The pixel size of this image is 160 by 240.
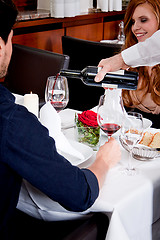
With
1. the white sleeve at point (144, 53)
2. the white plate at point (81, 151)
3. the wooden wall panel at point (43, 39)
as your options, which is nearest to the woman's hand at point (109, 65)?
the white sleeve at point (144, 53)

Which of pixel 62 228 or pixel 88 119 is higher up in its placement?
pixel 88 119

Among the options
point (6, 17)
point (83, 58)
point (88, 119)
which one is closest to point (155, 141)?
point (88, 119)

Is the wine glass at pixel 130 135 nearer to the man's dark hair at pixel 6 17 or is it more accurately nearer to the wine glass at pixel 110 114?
the wine glass at pixel 110 114

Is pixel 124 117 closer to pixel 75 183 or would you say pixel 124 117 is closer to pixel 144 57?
pixel 75 183

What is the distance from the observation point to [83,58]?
114 inches

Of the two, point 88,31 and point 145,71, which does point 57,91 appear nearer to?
point 145,71

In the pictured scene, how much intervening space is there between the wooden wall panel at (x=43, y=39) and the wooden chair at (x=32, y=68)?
2.72ft

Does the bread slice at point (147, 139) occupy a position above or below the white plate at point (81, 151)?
above

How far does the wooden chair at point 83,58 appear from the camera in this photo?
2717 millimetres

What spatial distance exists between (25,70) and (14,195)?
1630 millimetres

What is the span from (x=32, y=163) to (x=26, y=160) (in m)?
0.02

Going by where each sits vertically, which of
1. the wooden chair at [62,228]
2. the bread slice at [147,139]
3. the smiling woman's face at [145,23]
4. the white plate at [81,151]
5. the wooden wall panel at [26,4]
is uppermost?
the wooden wall panel at [26,4]

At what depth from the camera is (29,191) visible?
3.52ft

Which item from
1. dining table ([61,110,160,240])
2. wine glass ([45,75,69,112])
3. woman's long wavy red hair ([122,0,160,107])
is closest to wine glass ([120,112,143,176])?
dining table ([61,110,160,240])
